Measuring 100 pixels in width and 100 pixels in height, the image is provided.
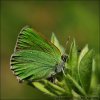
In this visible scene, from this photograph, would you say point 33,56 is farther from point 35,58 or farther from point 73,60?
point 73,60

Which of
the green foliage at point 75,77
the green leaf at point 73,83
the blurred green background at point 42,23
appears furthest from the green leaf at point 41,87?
the blurred green background at point 42,23

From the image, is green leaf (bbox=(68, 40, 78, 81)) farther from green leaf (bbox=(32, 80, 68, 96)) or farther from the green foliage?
green leaf (bbox=(32, 80, 68, 96))

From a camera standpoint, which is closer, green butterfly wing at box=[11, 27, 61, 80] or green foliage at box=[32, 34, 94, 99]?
green foliage at box=[32, 34, 94, 99]

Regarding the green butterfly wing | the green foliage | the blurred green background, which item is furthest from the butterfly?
the blurred green background

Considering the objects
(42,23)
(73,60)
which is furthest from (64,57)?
(42,23)

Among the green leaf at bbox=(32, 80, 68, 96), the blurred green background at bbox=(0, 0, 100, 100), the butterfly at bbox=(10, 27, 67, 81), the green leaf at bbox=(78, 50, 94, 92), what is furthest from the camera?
the blurred green background at bbox=(0, 0, 100, 100)

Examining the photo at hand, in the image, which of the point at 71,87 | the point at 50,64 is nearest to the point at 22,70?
the point at 50,64

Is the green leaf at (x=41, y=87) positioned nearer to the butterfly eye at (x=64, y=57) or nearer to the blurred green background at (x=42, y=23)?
the butterfly eye at (x=64, y=57)
